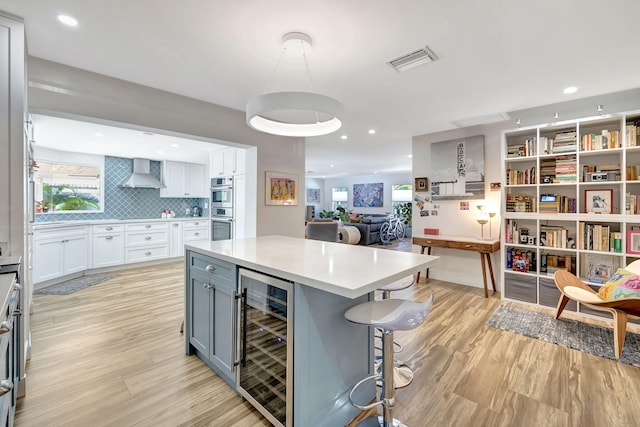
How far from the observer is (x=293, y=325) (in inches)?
55.9

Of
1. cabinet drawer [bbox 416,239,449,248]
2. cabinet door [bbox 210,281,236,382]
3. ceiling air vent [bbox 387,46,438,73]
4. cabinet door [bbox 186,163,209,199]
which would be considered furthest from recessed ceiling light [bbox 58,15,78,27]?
cabinet door [bbox 186,163,209,199]

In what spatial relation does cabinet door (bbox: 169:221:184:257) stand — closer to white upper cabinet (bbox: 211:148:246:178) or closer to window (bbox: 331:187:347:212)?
white upper cabinet (bbox: 211:148:246:178)

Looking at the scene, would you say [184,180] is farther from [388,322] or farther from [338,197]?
[338,197]

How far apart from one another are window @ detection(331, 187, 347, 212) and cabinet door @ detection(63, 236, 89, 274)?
9.63m

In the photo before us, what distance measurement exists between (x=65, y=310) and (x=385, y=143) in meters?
5.43

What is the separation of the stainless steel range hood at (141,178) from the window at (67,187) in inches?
19.9

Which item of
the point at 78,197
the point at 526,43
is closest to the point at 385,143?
the point at 526,43

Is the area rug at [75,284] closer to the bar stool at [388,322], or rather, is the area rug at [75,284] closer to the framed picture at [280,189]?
the framed picture at [280,189]

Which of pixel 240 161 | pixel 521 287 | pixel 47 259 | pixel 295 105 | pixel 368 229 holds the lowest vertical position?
pixel 521 287

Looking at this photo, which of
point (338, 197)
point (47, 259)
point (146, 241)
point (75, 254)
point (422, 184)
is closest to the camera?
point (47, 259)

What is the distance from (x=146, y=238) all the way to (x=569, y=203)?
6749mm

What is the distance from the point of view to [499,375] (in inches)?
82.7

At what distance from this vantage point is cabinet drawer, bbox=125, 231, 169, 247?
214 inches

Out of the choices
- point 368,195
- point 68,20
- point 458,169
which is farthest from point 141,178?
point 368,195
